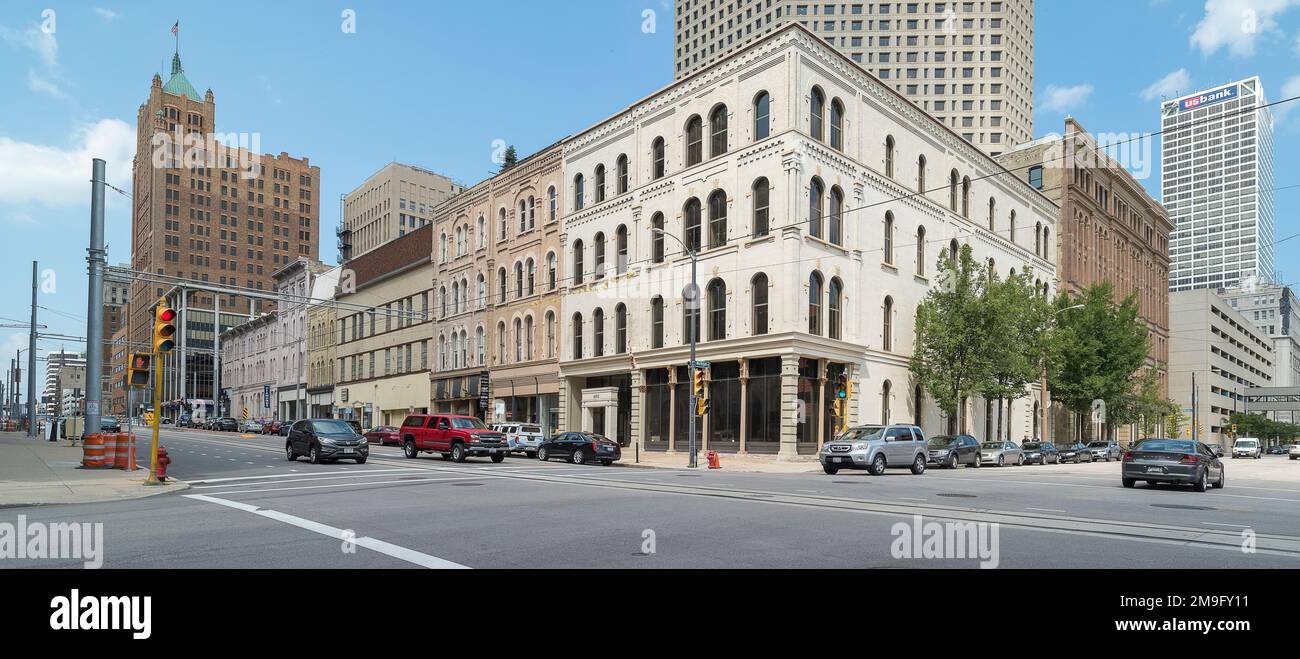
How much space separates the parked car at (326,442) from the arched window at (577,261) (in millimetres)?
19587

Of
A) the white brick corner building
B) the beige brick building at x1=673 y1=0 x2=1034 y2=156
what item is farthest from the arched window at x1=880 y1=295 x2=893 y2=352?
the beige brick building at x1=673 y1=0 x2=1034 y2=156

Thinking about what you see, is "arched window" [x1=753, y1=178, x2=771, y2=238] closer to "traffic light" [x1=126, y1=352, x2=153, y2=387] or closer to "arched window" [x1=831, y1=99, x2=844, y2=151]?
"arched window" [x1=831, y1=99, x2=844, y2=151]

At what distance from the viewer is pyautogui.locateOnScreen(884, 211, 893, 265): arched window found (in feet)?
140

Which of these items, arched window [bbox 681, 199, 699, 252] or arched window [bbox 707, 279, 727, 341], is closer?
arched window [bbox 707, 279, 727, 341]

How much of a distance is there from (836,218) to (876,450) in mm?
14680

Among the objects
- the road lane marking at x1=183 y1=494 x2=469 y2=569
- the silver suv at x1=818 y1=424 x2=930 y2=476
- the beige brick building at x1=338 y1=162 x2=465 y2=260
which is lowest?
the silver suv at x1=818 y1=424 x2=930 y2=476

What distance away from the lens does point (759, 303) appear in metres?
37.3

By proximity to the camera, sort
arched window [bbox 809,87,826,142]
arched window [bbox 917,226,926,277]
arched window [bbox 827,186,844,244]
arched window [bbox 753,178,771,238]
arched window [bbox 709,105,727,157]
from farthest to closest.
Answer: arched window [bbox 917,226,926,277], arched window [bbox 709,105,727,157], arched window [bbox 827,186,844,244], arched window [bbox 809,87,826,142], arched window [bbox 753,178,771,238]

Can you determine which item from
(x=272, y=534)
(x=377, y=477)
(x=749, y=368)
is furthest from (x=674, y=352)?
(x=272, y=534)

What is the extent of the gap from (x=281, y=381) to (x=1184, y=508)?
297 feet

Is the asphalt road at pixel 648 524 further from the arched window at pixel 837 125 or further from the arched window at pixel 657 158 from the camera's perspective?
the arched window at pixel 657 158

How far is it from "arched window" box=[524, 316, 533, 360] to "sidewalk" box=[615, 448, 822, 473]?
1332cm

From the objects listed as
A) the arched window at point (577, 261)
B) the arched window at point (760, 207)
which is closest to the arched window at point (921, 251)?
the arched window at point (760, 207)
